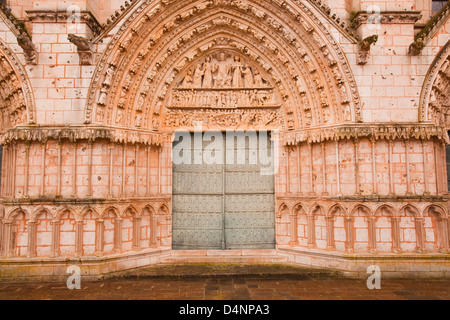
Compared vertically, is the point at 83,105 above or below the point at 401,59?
below

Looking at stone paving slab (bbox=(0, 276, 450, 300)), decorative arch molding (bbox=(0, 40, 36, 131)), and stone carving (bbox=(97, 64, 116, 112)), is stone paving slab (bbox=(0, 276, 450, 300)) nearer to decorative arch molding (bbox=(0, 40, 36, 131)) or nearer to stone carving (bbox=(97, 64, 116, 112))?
decorative arch molding (bbox=(0, 40, 36, 131))

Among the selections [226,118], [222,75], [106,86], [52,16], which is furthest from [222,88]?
[52,16]

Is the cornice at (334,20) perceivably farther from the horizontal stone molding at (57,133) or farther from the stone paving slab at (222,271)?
the horizontal stone molding at (57,133)

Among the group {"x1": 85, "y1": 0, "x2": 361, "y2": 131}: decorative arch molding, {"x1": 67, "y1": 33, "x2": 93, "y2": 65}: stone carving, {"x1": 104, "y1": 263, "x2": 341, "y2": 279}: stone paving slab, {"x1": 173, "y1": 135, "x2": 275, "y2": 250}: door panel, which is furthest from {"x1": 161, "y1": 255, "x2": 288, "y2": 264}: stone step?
{"x1": 67, "y1": 33, "x2": 93, "y2": 65}: stone carving

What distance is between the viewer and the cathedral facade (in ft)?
23.4

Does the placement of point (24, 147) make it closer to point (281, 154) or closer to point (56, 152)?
point (56, 152)

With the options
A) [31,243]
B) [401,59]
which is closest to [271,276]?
[31,243]

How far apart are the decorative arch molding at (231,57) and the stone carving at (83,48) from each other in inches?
11.5

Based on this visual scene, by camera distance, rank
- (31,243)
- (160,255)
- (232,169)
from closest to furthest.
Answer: (31,243) → (160,255) → (232,169)

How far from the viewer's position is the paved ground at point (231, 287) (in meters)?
5.98

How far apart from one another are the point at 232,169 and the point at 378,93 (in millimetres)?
4035

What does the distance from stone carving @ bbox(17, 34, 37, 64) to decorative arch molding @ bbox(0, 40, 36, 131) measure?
29 centimetres

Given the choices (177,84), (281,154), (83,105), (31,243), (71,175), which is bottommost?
(31,243)

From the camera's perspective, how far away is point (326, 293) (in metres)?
6.12
